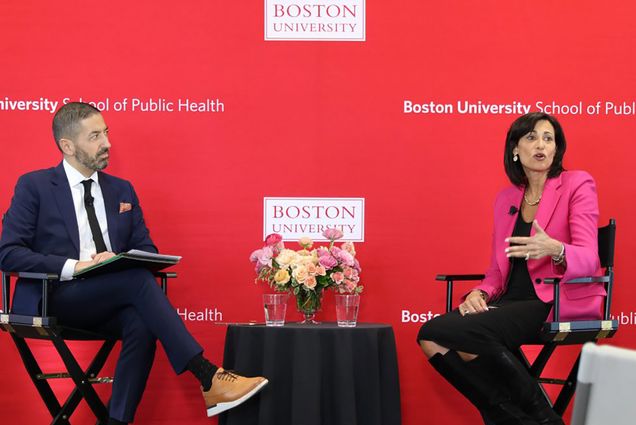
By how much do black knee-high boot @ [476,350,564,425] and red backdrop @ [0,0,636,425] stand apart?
1137 millimetres

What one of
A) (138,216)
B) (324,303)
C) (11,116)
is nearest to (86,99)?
(11,116)

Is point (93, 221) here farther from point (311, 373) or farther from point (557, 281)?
point (557, 281)

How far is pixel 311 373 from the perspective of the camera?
325cm

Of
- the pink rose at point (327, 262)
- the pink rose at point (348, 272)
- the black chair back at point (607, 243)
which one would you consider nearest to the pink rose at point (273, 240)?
the pink rose at point (327, 262)

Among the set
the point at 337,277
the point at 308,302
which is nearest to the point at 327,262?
the point at 337,277

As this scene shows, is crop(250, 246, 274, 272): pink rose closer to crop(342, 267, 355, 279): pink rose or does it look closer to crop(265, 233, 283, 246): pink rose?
crop(265, 233, 283, 246): pink rose

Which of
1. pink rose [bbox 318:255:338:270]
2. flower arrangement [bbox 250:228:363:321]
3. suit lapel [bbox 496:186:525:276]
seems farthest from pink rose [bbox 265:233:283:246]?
suit lapel [bbox 496:186:525:276]

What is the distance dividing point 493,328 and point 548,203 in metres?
0.63

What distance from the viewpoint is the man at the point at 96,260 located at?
3.22 m

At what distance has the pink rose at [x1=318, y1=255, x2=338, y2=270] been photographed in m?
3.50

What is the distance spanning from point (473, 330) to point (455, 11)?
1.94m

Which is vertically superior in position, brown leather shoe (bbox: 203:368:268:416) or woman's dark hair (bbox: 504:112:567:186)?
woman's dark hair (bbox: 504:112:567:186)

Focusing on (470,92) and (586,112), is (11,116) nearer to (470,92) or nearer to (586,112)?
(470,92)

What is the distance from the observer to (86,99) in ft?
13.9
